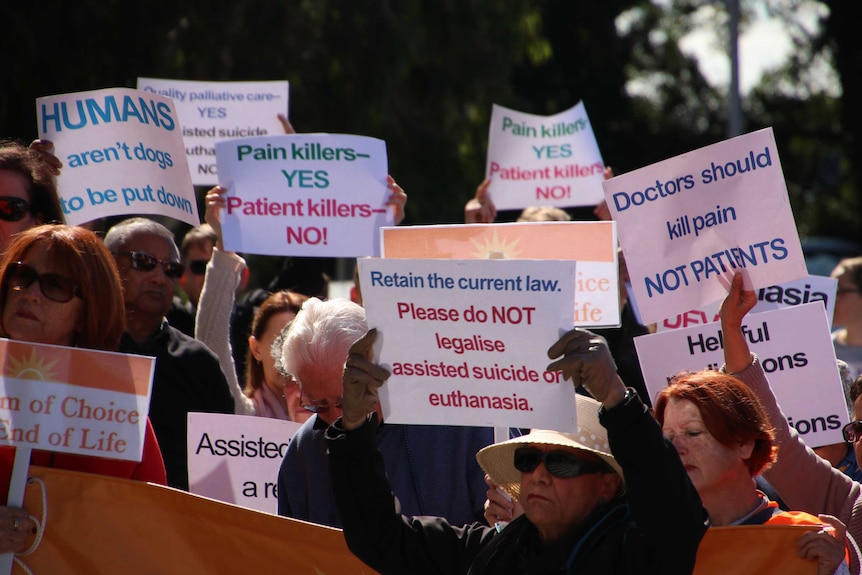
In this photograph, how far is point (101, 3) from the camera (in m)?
10.1

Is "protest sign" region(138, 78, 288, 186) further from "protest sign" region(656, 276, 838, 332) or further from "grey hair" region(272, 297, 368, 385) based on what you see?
"grey hair" region(272, 297, 368, 385)

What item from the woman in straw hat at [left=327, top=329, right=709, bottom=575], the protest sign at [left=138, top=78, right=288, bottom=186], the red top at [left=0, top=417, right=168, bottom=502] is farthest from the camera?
the protest sign at [left=138, top=78, right=288, bottom=186]

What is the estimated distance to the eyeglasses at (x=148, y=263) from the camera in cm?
480

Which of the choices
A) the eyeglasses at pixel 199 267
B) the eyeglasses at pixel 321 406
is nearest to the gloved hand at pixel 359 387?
the eyeglasses at pixel 321 406

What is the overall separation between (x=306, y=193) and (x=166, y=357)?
4.52 feet

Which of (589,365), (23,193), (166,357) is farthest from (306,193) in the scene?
(589,365)

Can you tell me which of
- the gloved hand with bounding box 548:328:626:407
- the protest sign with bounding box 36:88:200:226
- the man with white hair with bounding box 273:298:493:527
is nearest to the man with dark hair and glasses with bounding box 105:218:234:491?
the protest sign with bounding box 36:88:200:226

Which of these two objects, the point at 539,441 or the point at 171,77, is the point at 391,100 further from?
the point at 539,441

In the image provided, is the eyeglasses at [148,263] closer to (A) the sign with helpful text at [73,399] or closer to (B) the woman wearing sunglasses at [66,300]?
(B) the woman wearing sunglasses at [66,300]

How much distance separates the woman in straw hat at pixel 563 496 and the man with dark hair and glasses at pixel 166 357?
5.05 feet

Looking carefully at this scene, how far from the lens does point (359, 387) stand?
9.98ft

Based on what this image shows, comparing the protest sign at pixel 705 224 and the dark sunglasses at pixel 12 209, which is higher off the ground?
the dark sunglasses at pixel 12 209

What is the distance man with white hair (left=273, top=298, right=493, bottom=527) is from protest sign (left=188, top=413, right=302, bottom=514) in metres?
0.48

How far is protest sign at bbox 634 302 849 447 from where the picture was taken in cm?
432
